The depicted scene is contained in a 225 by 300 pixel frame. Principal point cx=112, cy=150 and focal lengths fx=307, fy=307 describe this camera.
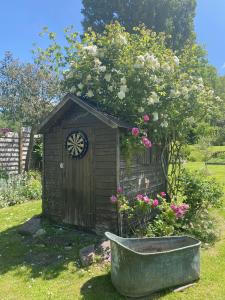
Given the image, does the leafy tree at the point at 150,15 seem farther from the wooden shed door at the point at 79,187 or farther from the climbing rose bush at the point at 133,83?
the wooden shed door at the point at 79,187

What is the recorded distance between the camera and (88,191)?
632 centimetres

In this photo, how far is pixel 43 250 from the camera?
218 inches

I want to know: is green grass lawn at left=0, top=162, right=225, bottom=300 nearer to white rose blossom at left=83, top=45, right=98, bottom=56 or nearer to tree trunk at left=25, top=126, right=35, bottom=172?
white rose blossom at left=83, top=45, right=98, bottom=56

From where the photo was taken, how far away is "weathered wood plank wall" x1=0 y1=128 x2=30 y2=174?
10.5 metres

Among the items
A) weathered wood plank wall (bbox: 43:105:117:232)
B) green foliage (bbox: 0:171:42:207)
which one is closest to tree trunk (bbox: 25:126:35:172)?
green foliage (bbox: 0:171:42:207)

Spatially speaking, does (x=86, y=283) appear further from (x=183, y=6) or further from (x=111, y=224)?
(x=183, y=6)

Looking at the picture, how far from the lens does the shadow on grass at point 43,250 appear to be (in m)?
4.84

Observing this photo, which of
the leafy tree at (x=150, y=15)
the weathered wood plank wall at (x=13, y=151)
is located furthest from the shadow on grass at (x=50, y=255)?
the leafy tree at (x=150, y=15)

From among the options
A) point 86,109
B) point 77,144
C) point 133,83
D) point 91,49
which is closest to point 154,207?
point 77,144

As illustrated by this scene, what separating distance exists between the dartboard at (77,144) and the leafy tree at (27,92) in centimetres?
569

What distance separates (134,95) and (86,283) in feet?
12.1

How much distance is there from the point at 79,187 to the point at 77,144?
0.91 m

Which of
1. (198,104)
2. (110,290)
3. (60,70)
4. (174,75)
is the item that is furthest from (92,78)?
(110,290)

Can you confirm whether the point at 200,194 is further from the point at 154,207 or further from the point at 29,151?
the point at 29,151
